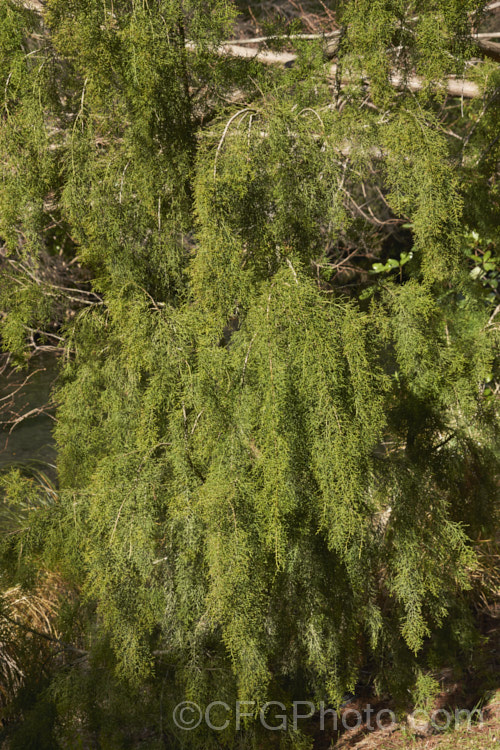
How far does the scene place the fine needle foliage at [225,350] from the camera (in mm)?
2178

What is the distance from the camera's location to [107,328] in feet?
9.82

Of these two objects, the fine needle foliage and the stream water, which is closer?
the fine needle foliage

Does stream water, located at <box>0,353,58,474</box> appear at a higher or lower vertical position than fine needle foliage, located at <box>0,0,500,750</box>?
lower

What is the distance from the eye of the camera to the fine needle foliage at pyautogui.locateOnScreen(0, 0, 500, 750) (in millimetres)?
2178

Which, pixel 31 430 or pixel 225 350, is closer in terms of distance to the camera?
pixel 225 350

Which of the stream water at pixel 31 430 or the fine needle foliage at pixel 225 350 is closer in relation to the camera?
the fine needle foliage at pixel 225 350

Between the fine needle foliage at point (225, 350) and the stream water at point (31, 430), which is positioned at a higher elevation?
the fine needle foliage at point (225, 350)

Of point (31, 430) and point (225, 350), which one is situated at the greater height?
point (225, 350)

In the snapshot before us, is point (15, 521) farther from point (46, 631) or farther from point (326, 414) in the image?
point (326, 414)

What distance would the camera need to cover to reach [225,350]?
2330mm

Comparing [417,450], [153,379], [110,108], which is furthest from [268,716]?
[110,108]

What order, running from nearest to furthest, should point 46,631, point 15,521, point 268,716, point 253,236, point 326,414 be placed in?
1. point 326,414
2. point 253,236
3. point 268,716
4. point 46,631
5. point 15,521

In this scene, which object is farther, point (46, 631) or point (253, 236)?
point (46, 631)

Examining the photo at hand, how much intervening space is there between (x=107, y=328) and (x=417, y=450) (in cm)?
150
